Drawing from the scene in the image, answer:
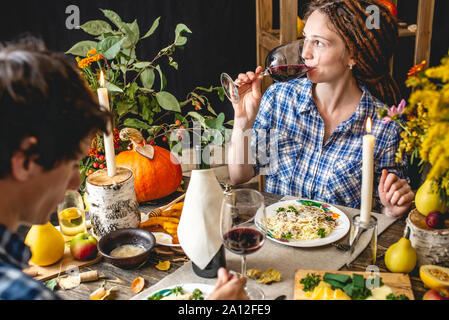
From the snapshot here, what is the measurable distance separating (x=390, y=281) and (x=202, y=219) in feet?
1.61

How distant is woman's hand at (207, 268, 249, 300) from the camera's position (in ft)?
2.74

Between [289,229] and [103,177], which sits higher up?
[103,177]

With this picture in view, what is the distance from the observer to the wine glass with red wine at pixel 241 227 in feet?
3.17

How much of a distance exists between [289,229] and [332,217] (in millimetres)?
175

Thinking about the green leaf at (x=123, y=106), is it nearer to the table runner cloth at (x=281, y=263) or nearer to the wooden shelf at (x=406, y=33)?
the table runner cloth at (x=281, y=263)

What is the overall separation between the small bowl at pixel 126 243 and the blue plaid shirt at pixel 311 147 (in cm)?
81

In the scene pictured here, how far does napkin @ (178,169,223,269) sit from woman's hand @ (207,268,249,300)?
0.62 ft

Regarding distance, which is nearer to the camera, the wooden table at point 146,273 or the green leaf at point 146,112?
the wooden table at point 146,273

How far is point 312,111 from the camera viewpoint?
179cm

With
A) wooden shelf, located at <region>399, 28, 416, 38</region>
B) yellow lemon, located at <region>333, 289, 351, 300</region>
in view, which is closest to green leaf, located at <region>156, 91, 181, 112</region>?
yellow lemon, located at <region>333, 289, 351, 300</region>

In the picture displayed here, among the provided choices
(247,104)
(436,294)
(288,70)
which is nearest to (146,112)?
(247,104)

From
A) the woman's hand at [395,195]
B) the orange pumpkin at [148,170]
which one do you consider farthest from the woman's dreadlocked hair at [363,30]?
the orange pumpkin at [148,170]
